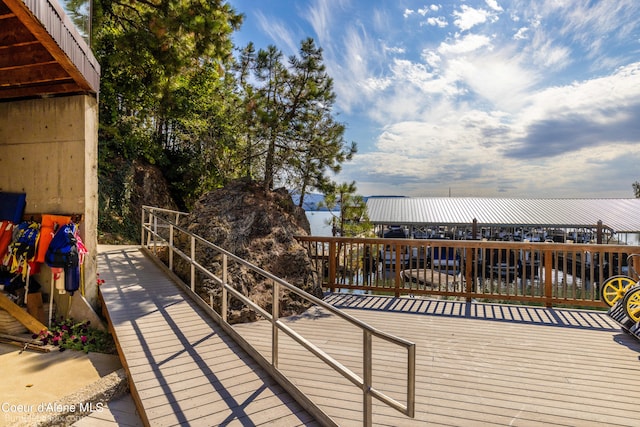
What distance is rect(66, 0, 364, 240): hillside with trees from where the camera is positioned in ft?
22.5

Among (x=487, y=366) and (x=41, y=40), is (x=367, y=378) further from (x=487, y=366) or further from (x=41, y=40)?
(x=41, y=40)

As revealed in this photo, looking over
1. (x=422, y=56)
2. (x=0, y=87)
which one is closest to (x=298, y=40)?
(x=422, y=56)

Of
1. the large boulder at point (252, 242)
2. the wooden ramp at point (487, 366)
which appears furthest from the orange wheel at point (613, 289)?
the large boulder at point (252, 242)

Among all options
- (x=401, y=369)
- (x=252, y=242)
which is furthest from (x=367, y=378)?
(x=252, y=242)

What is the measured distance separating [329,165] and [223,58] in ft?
14.1

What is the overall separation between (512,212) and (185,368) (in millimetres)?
21385

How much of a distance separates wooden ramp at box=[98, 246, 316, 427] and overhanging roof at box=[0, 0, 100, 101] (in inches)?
118

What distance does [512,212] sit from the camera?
64.6 feet

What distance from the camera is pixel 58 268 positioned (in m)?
4.16

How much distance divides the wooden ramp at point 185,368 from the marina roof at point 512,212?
578 inches

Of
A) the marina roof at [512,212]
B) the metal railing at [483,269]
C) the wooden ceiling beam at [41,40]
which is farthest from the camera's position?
the marina roof at [512,212]

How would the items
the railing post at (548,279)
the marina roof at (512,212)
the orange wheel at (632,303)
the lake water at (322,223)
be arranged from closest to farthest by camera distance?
the orange wheel at (632,303), the railing post at (548,279), the lake water at (322,223), the marina roof at (512,212)

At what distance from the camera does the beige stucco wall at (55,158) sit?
446 centimetres

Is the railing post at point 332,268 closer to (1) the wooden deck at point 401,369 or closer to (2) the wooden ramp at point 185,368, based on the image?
(1) the wooden deck at point 401,369
